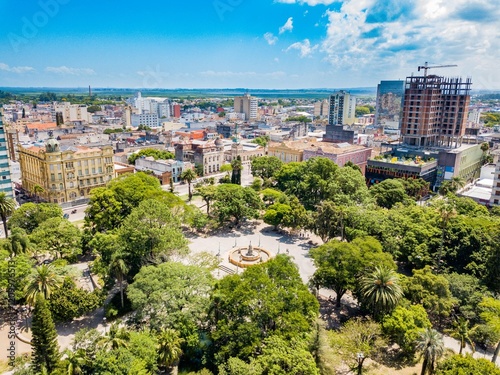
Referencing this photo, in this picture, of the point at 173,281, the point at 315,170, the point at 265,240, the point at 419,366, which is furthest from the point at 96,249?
the point at 315,170

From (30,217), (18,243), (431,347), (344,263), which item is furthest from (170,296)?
(30,217)

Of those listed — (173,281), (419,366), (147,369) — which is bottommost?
(419,366)

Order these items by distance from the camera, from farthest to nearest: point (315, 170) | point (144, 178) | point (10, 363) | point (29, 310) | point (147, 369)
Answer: point (315, 170) < point (144, 178) < point (29, 310) < point (10, 363) < point (147, 369)

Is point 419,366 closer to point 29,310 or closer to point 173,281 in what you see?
point 173,281

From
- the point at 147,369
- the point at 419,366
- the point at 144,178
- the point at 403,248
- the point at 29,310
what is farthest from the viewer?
the point at 144,178

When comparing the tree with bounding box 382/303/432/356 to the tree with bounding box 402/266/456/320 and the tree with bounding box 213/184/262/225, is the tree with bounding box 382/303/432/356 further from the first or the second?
the tree with bounding box 213/184/262/225

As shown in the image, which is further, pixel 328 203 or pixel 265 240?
pixel 265 240
